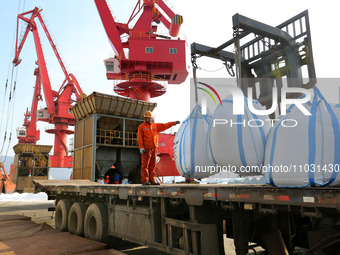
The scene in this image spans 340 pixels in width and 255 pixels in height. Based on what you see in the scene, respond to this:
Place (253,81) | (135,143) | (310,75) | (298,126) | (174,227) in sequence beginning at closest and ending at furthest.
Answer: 1. (298,126)
2. (174,227)
3. (310,75)
4. (253,81)
5. (135,143)

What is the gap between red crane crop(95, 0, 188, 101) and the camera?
25203 mm

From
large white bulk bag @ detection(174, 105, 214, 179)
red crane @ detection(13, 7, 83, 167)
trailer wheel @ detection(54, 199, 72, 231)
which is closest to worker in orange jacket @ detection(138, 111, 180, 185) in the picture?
large white bulk bag @ detection(174, 105, 214, 179)

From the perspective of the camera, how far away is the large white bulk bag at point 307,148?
261 centimetres

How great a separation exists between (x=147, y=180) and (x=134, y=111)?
26.7 ft

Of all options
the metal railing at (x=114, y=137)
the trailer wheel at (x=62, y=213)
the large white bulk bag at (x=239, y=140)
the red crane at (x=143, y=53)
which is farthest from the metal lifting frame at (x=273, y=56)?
the red crane at (x=143, y=53)

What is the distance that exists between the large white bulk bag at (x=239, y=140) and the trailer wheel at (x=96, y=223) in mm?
3381

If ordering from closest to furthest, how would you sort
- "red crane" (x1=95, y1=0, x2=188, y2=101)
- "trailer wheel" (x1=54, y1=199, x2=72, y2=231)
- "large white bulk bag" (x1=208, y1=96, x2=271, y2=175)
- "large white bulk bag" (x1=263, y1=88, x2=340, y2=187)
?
"large white bulk bag" (x1=263, y1=88, x2=340, y2=187) → "large white bulk bag" (x1=208, y1=96, x2=271, y2=175) → "trailer wheel" (x1=54, y1=199, x2=72, y2=231) → "red crane" (x1=95, y1=0, x2=188, y2=101)

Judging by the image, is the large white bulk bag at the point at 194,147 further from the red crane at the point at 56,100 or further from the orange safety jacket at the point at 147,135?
the red crane at the point at 56,100

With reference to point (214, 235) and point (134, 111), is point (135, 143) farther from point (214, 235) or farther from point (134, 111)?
point (214, 235)

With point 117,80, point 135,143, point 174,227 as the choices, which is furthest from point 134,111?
point 117,80

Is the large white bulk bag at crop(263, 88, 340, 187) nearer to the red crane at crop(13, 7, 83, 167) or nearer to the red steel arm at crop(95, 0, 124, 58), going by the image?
the red steel arm at crop(95, 0, 124, 58)

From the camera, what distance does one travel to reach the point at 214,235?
12.6 feet

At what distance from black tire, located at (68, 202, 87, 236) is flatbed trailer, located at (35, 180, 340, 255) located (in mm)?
651

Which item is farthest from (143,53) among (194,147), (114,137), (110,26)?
(194,147)
